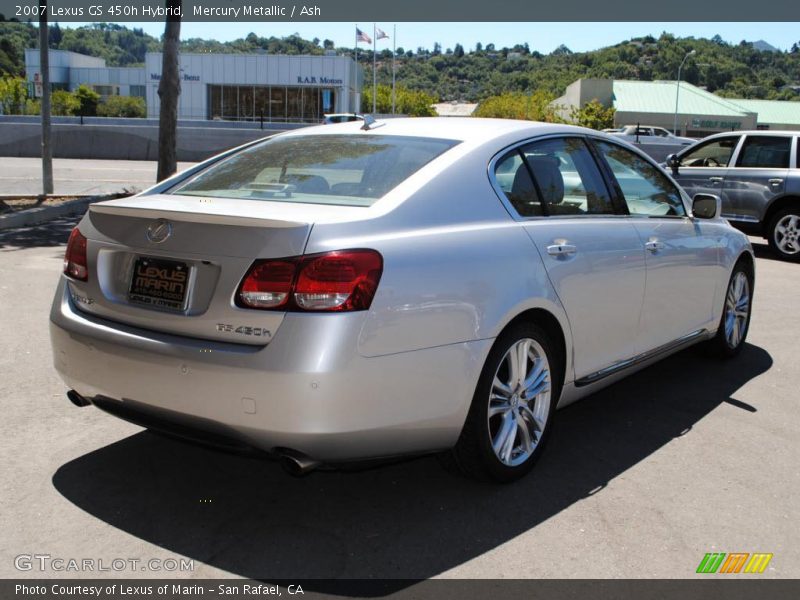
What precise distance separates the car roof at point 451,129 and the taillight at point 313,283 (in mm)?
1175

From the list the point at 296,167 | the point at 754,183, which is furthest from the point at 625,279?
the point at 754,183

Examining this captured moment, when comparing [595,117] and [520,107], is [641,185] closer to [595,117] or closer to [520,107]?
[595,117]

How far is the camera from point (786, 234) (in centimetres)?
1191

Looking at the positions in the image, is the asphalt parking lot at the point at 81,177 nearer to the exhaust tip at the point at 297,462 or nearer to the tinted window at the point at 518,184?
the tinted window at the point at 518,184

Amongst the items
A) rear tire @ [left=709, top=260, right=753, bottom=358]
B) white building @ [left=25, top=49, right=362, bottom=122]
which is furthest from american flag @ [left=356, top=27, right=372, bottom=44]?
rear tire @ [left=709, top=260, right=753, bottom=358]

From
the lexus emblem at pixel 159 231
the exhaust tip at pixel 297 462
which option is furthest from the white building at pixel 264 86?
the exhaust tip at pixel 297 462

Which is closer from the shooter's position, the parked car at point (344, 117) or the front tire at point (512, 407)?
the front tire at point (512, 407)

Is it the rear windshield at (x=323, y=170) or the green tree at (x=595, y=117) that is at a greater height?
the green tree at (x=595, y=117)

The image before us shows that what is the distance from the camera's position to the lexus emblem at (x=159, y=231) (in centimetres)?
330

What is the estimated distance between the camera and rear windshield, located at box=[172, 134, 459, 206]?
3.63m

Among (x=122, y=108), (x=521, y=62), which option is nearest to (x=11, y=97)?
(x=122, y=108)

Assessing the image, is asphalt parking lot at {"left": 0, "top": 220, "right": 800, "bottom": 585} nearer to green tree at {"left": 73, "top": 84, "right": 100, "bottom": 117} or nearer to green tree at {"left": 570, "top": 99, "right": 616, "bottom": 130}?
green tree at {"left": 570, "top": 99, "right": 616, "bottom": 130}

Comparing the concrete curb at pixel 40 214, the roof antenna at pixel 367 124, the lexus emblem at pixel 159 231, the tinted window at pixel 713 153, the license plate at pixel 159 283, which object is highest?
the roof antenna at pixel 367 124

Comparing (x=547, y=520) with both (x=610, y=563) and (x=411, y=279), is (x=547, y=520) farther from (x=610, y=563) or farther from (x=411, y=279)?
(x=411, y=279)
